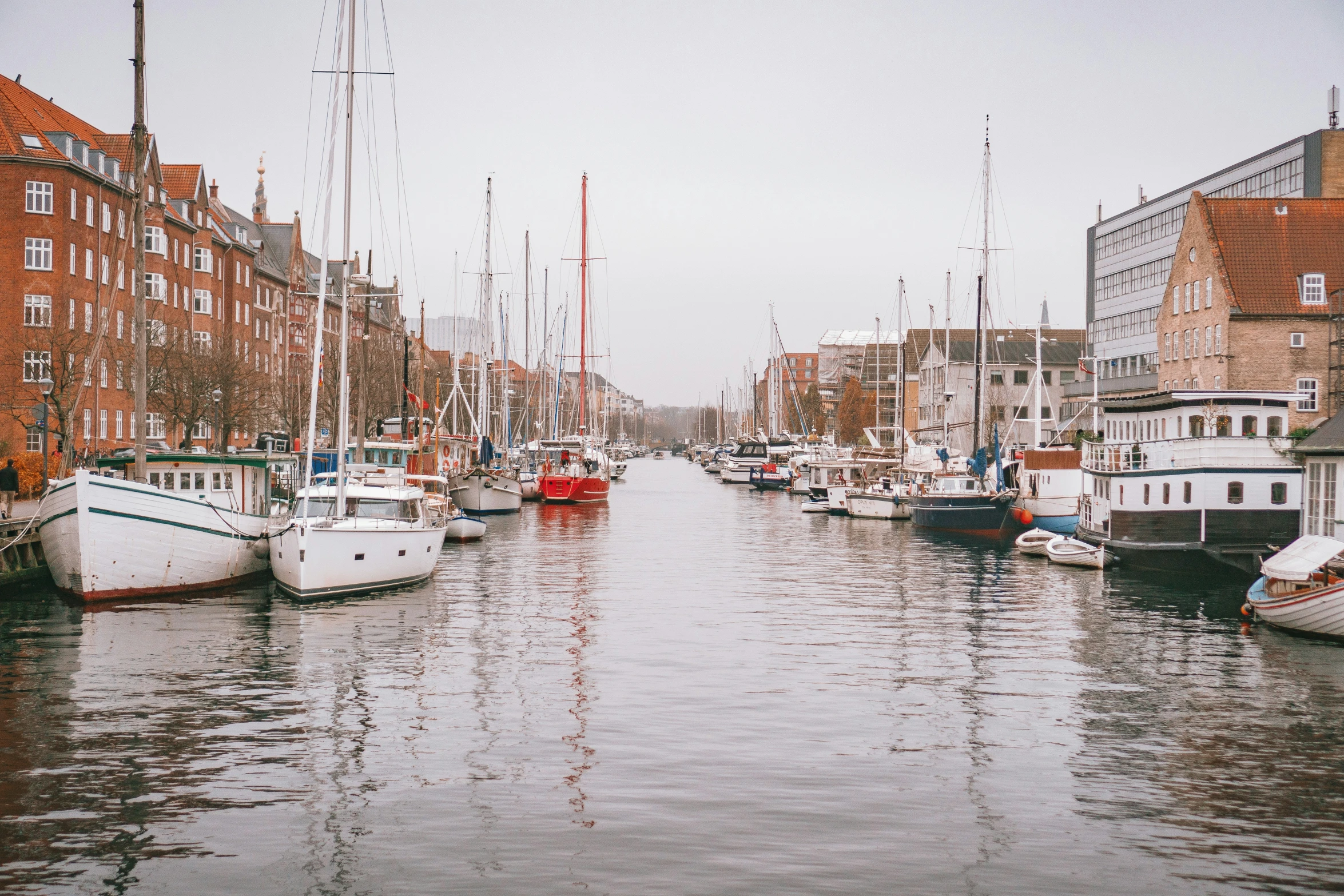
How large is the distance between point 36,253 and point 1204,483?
59897 mm

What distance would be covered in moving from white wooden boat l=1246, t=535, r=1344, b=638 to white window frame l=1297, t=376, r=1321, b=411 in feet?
114

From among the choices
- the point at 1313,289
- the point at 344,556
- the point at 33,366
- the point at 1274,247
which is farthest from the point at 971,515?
the point at 33,366

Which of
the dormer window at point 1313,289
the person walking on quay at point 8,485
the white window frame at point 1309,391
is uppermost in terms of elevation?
the dormer window at point 1313,289

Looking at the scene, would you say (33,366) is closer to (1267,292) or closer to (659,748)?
(659,748)

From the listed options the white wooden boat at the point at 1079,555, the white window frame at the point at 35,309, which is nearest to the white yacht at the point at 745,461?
the white window frame at the point at 35,309

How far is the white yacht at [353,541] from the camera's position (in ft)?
106

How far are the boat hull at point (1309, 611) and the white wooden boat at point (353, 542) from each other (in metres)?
23.0

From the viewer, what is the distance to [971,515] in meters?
62.5

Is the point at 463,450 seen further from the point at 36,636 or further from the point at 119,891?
the point at 119,891

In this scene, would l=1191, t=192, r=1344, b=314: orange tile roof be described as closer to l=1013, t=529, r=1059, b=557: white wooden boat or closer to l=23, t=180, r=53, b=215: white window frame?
l=1013, t=529, r=1059, b=557: white wooden boat

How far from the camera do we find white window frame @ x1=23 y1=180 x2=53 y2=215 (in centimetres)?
6706

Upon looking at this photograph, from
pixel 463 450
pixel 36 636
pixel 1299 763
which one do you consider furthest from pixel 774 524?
pixel 1299 763

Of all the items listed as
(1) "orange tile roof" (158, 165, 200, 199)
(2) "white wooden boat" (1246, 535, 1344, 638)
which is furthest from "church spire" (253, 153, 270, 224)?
(2) "white wooden boat" (1246, 535, 1344, 638)

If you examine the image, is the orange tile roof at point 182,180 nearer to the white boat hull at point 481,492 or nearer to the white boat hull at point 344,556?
the white boat hull at point 481,492
